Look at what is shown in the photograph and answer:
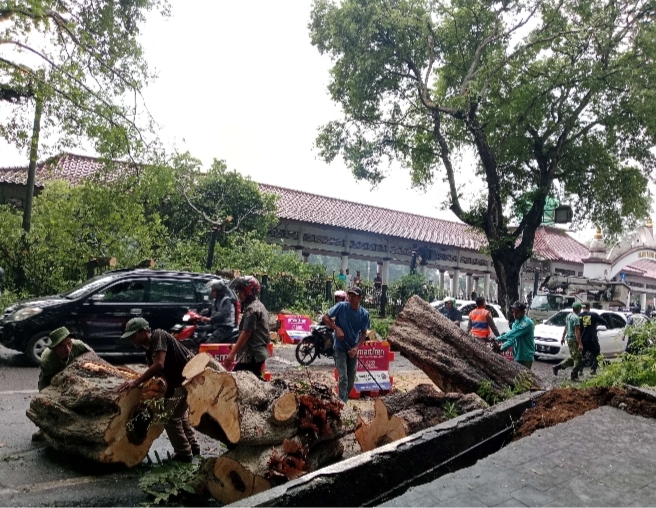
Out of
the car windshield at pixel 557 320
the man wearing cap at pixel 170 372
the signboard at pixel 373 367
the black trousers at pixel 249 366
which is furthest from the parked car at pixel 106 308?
the car windshield at pixel 557 320

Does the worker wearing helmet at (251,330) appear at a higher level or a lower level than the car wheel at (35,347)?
higher

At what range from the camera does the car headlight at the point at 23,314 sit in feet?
27.0

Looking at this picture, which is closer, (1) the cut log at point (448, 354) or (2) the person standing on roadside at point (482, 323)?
(1) the cut log at point (448, 354)

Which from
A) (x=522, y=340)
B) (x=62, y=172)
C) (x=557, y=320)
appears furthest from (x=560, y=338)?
(x=62, y=172)

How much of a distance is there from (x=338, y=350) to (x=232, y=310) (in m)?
2.54

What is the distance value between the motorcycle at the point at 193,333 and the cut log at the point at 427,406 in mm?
3577

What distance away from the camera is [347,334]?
6559 millimetres

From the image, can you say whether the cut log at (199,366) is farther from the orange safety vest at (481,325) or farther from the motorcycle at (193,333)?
the orange safety vest at (481,325)

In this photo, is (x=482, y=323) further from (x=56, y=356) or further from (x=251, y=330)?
(x=56, y=356)

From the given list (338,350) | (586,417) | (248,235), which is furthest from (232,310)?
(248,235)

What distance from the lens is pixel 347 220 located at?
24.7m

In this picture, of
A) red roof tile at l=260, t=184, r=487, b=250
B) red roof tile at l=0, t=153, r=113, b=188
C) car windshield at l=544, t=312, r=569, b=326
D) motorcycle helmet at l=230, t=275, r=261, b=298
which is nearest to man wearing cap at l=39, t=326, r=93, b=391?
motorcycle helmet at l=230, t=275, r=261, b=298

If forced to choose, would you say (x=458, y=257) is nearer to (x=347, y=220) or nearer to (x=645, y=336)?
(x=347, y=220)

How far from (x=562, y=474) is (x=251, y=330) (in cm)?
322
